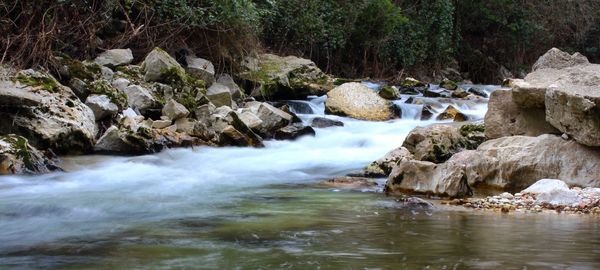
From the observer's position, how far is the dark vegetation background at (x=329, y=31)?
36.6ft

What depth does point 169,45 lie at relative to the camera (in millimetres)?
13008

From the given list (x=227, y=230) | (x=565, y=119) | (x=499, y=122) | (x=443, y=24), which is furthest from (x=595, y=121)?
(x=443, y=24)

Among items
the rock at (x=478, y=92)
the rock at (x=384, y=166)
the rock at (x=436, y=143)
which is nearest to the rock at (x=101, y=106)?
the rock at (x=384, y=166)

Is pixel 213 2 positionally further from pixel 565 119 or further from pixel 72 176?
pixel 565 119

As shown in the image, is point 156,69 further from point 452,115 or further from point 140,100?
point 452,115

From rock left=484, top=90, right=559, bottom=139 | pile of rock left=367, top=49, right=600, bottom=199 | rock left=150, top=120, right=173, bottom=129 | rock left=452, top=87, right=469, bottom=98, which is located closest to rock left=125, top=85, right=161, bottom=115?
rock left=150, top=120, right=173, bottom=129

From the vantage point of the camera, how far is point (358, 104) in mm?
13008

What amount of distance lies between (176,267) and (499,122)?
5580mm

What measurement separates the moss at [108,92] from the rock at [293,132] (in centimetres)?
256

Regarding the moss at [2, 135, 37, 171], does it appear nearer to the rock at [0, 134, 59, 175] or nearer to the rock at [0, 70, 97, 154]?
the rock at [0, 134, 59, 175]

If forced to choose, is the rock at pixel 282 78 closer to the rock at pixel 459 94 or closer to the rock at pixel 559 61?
the rock at pixel 459 94

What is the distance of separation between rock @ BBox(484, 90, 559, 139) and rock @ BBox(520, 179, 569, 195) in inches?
63.3

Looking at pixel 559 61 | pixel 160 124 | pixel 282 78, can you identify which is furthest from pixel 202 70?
pixel 559 61

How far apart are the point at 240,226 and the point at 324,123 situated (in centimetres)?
714
